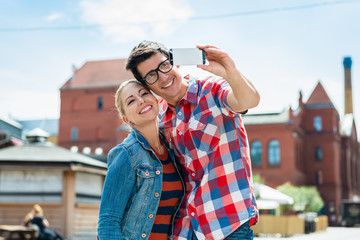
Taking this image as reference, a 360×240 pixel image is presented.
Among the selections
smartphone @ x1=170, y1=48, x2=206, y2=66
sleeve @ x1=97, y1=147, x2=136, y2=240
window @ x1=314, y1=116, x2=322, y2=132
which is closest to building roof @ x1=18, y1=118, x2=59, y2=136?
window @ x1=314, y1=116, x2=322, y2=132

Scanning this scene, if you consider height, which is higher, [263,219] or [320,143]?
[320,143]

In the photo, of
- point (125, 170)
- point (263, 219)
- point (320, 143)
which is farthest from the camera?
point (320, 143)

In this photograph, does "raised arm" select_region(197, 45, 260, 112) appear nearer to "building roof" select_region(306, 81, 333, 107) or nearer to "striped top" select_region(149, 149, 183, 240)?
"striped top" select_region(149, 149, 183, 240)

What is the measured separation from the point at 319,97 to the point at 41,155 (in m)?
47.4

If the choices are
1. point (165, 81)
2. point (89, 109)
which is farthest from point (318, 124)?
point (165, 81)

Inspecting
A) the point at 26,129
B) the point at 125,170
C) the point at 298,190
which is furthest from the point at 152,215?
the point at 26,129

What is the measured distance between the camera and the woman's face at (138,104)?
9.71ft

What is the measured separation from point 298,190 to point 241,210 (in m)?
41.6

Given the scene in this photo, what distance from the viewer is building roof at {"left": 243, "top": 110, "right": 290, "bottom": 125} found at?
163 ft

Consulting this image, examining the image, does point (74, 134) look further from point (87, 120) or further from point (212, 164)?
point (212, 164)

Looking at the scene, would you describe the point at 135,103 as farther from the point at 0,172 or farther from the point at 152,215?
the point at 0,172

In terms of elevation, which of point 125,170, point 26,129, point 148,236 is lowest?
point 148,236

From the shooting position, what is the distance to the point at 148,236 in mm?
2799

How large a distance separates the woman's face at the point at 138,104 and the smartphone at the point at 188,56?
16.5 inches
